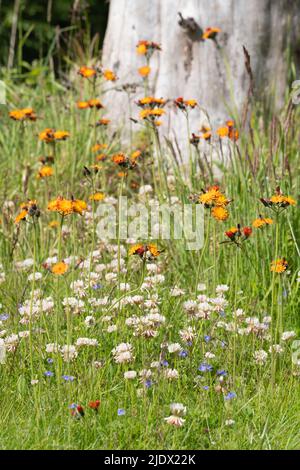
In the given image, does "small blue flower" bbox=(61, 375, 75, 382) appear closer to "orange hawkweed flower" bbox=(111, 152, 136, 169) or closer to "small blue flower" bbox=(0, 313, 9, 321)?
"small blue flower" bbox=(0, 313, 9, 321)

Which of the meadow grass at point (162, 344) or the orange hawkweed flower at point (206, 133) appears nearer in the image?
the meadow grass at point (162, 344)

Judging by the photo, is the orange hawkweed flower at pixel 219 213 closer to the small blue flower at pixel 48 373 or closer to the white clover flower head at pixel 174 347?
the white clover flower head at pixel 174 347

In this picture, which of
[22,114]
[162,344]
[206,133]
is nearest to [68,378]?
[162,344]

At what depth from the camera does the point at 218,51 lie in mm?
5891

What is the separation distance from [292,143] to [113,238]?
143 cm

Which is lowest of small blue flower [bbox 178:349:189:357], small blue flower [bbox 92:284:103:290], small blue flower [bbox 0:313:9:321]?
small blue flower [bbox 178:349:189:357]

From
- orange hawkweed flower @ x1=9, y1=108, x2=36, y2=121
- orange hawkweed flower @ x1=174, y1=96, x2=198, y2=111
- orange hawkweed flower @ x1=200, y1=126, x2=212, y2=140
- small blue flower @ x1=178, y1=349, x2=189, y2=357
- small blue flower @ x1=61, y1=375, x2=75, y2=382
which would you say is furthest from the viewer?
orange hawkweed flower @ x1=9, y1=108, x2=36, y2=121

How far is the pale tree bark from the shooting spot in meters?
5.84

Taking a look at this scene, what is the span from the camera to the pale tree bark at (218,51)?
19.1ft

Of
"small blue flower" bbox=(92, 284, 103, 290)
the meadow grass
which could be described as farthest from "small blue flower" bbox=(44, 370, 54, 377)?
"small blue flower" bbox=(92, 284, 103, 290)

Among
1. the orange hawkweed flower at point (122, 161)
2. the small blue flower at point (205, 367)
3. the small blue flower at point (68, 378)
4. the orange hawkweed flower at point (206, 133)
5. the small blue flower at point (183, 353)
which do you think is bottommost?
the small blue flower at point (68, 378)

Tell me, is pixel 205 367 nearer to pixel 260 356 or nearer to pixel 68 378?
pixel 260 356

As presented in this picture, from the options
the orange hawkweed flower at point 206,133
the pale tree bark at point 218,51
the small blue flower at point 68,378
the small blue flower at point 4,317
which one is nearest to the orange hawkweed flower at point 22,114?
the orange hawkweed flower at point 206,133
